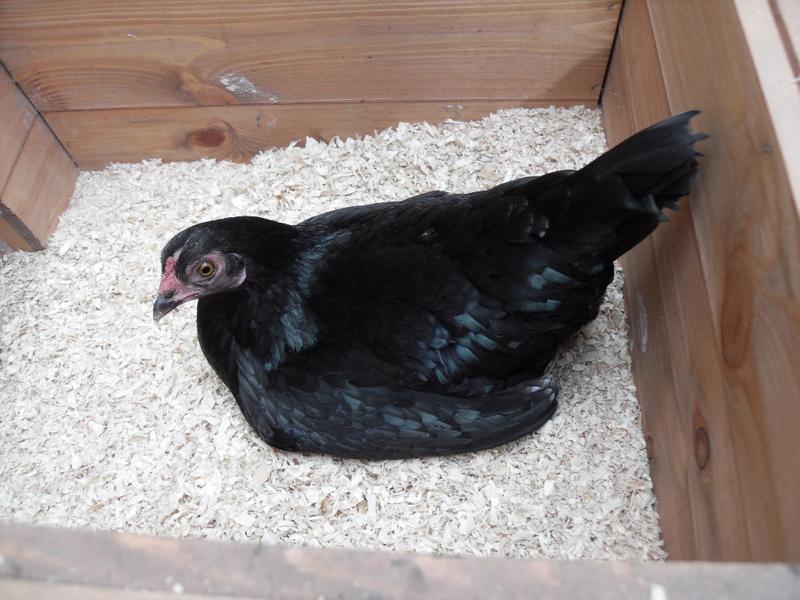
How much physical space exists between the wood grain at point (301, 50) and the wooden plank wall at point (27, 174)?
8cm

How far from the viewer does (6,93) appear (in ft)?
7.01

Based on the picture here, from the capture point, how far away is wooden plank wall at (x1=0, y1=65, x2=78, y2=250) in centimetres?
212

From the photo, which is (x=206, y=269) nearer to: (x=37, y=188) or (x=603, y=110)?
(x=37, y=188)

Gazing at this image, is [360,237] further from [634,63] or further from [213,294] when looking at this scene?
[634,63]

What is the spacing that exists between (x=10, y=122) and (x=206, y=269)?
3.63ft

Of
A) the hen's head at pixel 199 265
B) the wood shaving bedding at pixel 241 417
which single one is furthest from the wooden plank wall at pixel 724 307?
the hen's head at pixel 199 265

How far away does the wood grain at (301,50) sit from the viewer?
1957 millimetres

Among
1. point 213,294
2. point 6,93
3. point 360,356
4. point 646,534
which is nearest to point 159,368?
point 213,294

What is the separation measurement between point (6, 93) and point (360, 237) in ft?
4.38

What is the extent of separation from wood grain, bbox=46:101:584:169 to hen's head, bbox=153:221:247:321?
2.70ft

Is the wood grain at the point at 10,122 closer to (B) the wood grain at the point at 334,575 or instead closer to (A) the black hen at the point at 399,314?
(A) the black hen at the point at 399,314

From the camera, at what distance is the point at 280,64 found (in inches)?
82.5

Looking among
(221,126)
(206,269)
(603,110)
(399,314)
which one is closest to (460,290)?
(399,314)

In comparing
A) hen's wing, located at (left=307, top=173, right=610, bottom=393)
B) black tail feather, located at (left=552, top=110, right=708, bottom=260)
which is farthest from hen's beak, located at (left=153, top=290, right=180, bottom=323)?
black tail feather, located at (left=552, top=110, right=708, bottom=260)
